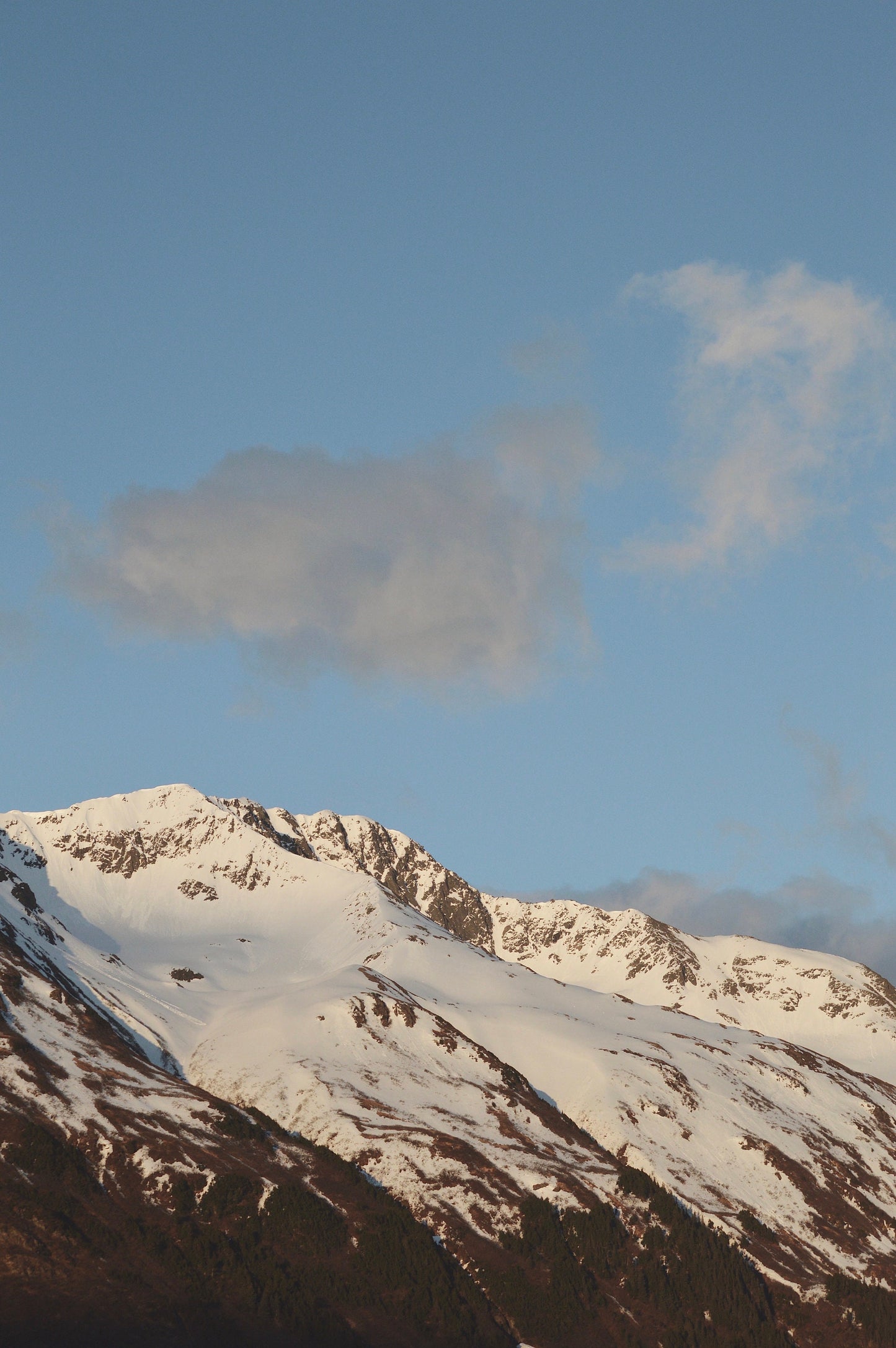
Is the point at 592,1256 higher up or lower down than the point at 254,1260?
higher up

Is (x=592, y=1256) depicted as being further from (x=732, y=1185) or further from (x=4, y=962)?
(x=4, y=962)

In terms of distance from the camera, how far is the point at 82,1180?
363 feet

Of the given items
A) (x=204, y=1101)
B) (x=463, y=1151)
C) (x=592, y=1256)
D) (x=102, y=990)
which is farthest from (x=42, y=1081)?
(x=102, y=990)

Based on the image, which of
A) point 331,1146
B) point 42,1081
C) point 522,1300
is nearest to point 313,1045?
point 331,1146

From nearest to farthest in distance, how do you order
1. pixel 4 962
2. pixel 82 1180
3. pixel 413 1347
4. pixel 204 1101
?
pixel 413 1347
pixel 82 1180
pixel 204 1101
pixel 4 962

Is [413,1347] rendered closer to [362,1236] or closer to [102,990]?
[362,1236]

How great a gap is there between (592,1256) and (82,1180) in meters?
49.5

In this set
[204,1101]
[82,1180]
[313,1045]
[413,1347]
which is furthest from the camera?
[313,1045]

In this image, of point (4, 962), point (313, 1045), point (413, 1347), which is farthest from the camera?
point (313, 1045)

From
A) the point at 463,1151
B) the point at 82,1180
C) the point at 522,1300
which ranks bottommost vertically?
the point at 82,1180

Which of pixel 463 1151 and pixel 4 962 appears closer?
pixel 463 1151

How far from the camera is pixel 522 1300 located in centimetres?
11438

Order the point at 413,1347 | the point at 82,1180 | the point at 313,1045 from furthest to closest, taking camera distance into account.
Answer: the point at 313,1045, the point at 82,1180, the point at 413,1347

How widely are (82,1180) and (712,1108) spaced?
4183 inches
